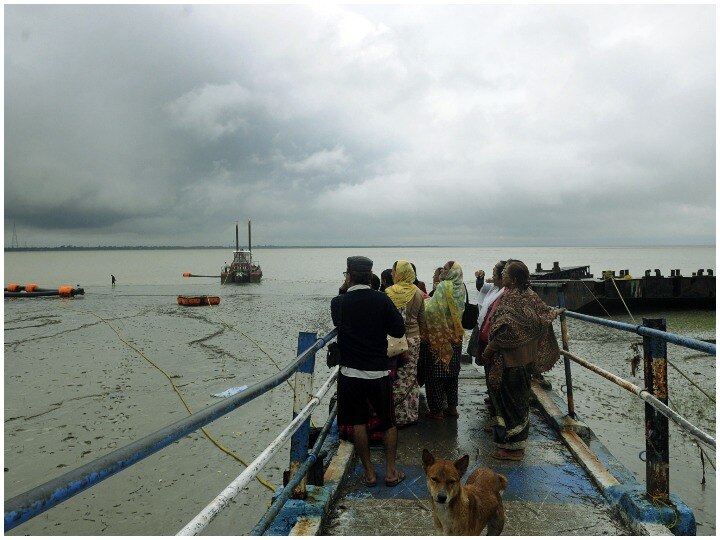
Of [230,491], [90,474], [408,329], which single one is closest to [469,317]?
[408,329]

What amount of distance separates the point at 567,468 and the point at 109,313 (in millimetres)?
29786

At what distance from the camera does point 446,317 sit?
195 inches

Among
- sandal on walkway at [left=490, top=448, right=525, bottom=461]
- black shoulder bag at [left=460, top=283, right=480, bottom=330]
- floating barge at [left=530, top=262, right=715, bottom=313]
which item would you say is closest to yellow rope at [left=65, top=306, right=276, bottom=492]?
sandal on walkway at [left=490, top=448, right=525, bottom=461]

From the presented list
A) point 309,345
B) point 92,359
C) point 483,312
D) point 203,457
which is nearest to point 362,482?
point 309,345

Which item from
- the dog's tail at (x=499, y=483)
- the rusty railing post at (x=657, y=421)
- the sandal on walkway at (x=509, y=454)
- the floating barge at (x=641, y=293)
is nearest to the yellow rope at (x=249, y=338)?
the sandal on walkway at (x=509, y=454)

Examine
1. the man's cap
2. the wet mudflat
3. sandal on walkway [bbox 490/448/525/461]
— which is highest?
the man's cap

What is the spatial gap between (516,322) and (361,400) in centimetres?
148

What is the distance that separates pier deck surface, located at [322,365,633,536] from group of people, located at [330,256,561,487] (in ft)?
0.50

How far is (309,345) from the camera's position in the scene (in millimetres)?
3180

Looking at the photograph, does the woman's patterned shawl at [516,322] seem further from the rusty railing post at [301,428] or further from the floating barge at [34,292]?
the floating barge at [34,292]

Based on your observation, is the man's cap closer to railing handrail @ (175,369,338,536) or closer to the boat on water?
railing handrail @ (175,369,338,536)

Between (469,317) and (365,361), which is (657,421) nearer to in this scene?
(365,361)

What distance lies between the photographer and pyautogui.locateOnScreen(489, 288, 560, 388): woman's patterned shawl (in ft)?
13.1

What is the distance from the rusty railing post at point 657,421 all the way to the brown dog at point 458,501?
3.42 feet
